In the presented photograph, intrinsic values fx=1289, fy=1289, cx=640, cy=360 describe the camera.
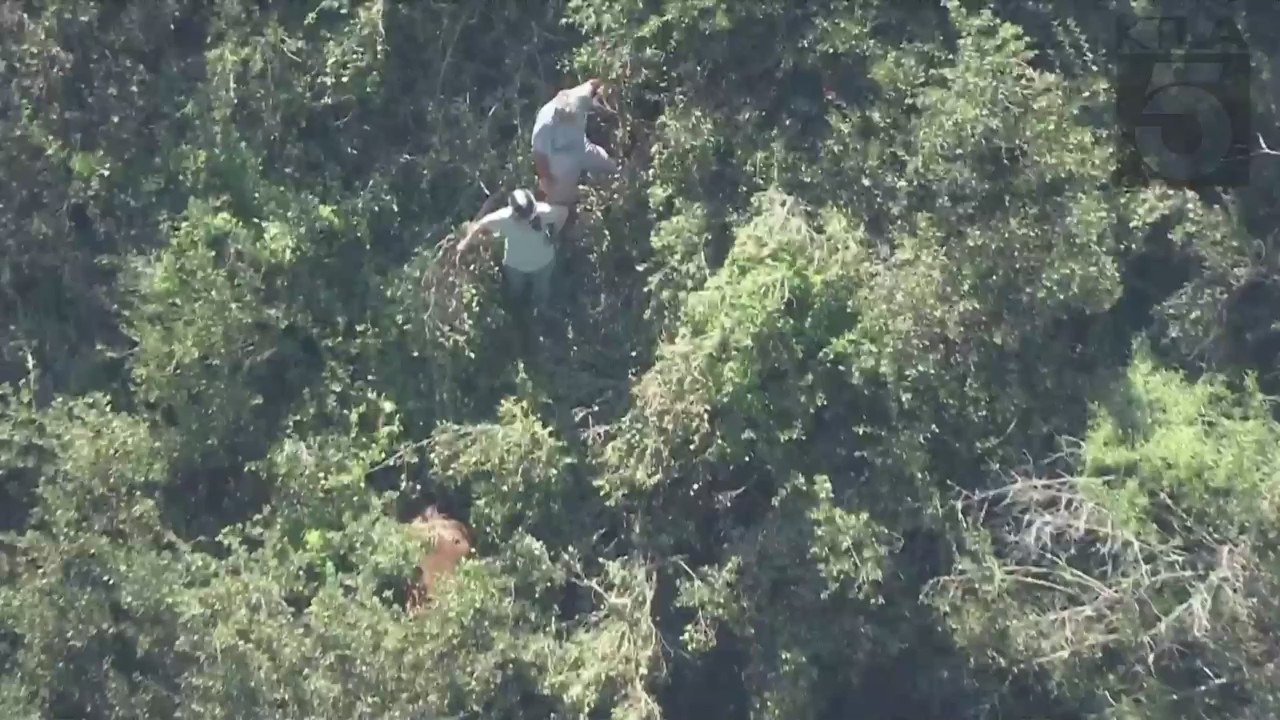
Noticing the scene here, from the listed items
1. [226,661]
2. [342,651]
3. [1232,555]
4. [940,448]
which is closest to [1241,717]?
[1232,555]

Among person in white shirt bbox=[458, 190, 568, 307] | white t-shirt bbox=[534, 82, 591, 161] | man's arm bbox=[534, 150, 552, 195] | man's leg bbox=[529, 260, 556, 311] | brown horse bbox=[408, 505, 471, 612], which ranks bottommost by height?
brown horse bbox=[408, 505, 471, 612]

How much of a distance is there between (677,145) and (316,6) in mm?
1680

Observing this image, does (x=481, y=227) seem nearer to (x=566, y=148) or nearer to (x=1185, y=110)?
(x=566, y=148)

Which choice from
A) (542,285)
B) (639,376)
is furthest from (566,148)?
(639,376)

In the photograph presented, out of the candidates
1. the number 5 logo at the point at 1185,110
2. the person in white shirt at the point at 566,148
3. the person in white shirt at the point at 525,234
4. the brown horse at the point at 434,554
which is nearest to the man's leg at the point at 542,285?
the person in white shirt at the point at 525,234

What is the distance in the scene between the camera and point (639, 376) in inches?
210

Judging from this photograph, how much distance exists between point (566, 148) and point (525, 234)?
39 cm

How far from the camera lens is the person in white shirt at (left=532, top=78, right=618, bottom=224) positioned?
516 centimetres

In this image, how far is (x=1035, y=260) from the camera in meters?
4.78

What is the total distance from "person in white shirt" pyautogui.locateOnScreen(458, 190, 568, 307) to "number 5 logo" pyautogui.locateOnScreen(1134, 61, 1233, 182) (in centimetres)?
233

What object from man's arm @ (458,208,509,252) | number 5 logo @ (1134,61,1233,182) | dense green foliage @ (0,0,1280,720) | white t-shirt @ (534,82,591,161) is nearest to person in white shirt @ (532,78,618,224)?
white t-shirt @ (534,82,591,161)

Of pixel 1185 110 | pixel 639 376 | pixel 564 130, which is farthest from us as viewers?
pixel 639 376

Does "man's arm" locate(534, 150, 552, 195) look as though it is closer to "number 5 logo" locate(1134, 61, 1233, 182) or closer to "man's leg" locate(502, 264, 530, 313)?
"man's leg" locate(502, 264, 530, 313)

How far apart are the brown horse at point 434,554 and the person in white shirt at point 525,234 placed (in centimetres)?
105
